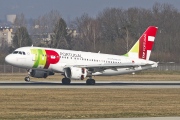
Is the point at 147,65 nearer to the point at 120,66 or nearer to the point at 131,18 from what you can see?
the point at 120,66

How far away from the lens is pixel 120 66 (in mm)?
69125

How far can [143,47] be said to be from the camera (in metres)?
74.9

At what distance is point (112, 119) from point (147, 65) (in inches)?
1526

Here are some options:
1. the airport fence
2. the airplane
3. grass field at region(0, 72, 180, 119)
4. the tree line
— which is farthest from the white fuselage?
the tree line

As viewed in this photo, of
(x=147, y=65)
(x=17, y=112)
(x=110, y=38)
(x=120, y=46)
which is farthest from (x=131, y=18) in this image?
(x=17, y=112)

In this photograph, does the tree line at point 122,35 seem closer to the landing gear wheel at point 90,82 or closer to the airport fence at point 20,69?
the airport fence at point 20,69

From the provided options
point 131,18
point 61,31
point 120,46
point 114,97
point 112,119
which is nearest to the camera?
point 112,119

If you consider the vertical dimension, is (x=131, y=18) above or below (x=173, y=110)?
above

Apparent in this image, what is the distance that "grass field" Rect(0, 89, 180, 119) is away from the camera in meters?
37.5

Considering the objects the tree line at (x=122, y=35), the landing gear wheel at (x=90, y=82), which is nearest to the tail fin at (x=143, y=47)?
the landing gear wheel at (x=90, y=82)

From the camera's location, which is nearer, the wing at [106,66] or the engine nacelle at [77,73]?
the engine nacelle at [77,73]

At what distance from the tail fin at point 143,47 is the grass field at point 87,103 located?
16.3 m

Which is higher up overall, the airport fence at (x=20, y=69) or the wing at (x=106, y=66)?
the wing at (x=106, y=66)

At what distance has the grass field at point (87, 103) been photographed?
1475 inches
